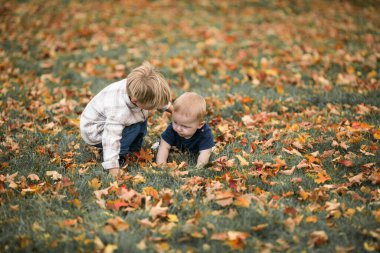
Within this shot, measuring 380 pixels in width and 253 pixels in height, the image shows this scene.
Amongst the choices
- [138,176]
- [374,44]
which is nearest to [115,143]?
[138,176]

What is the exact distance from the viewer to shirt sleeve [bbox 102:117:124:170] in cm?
339

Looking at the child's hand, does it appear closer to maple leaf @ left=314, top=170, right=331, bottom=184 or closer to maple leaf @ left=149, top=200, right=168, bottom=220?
maple leaf @ left=149, top=200, right=168, bottom=220

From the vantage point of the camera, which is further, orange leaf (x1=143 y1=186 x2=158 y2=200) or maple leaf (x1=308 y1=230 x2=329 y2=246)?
orange leaf (x1=143 y1=186 x2=158 y2=200)

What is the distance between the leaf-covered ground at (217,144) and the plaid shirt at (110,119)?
0.21 meters

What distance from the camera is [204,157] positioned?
3.62 m

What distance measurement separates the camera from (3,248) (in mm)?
2490

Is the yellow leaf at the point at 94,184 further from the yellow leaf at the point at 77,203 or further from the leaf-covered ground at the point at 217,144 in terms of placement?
the yellow leaf at the point at 77,203

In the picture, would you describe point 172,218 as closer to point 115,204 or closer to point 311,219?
point 115,204

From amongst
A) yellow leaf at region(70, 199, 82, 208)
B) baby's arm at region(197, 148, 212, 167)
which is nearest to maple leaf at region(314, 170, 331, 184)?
baby's arm at region(197, 148, 212, 167)

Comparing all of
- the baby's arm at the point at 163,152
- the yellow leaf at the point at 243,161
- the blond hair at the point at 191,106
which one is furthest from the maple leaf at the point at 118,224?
the yellow leaf at the point at 243,161

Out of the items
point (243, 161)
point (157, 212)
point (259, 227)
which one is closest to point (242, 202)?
point (259, 227)

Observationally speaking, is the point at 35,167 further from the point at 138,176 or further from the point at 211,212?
the point at 211,212

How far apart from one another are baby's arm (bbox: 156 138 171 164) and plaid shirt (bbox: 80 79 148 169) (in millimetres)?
314

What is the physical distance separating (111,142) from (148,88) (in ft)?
1.97
